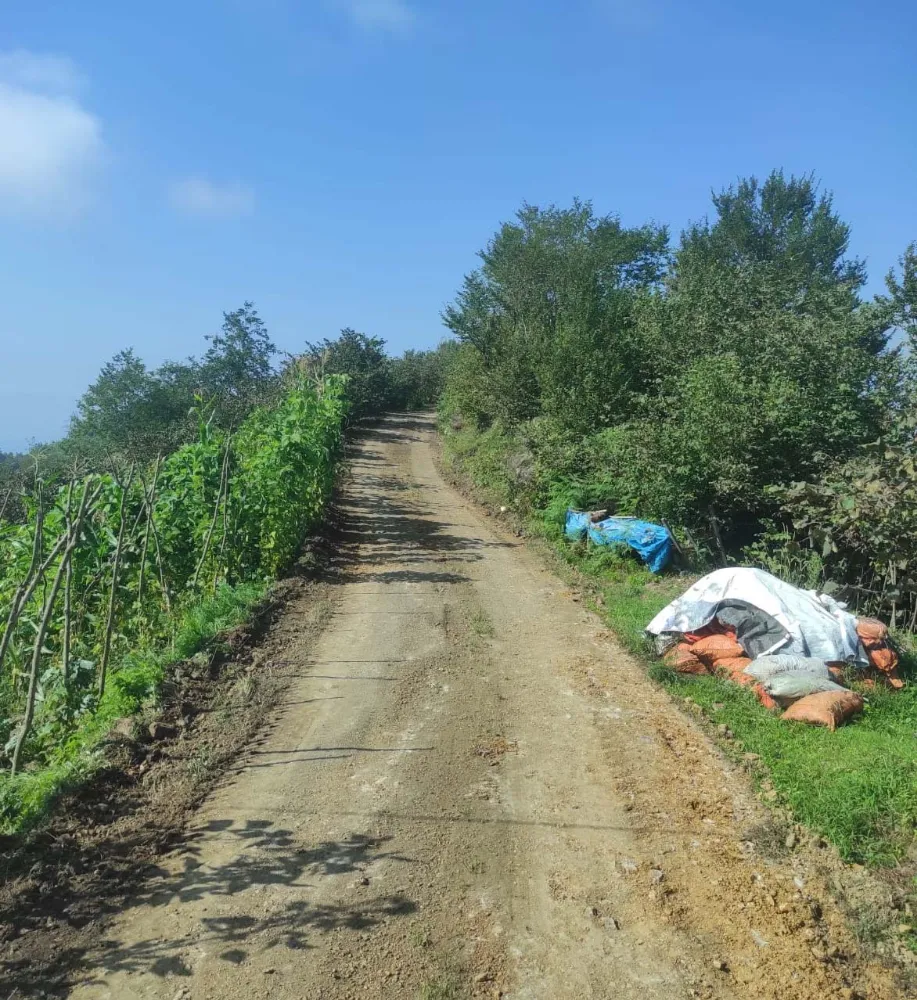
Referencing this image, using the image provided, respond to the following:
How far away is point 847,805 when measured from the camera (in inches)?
208

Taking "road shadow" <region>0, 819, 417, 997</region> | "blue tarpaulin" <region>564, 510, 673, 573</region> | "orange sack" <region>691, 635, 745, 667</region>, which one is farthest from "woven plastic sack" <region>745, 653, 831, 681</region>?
"blue tarpaulin" <region>564, 510, 673, 573</region>

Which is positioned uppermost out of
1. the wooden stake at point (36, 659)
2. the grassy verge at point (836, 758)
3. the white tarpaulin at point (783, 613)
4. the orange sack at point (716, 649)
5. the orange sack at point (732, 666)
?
the wooden stake at point (36, 659)

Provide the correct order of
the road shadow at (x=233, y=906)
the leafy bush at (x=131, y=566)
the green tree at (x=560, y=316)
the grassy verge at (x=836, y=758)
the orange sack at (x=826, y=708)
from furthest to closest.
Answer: the green tree at (x=560, y=316) → the leafy bush at (x=131, y=566) → the orange sack at (x=826, y=708) → the grassy verge at (x=836, y=758) → the road shadow at (x=233, y=906)

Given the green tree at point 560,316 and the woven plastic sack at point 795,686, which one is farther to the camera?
the green tree at point 560,316

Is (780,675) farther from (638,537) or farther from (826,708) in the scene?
(638,537)

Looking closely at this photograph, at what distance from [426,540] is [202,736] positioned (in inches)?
369

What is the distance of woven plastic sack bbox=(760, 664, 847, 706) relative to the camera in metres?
7.04

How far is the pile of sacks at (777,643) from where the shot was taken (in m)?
7.10

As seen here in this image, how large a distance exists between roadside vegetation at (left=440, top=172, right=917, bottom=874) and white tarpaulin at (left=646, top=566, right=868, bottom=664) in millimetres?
519

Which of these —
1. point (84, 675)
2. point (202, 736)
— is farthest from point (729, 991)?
point (84, 675)

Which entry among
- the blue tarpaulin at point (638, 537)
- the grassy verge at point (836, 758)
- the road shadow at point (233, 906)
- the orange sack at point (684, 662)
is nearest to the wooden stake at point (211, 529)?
the road shadow at point (233, 906)

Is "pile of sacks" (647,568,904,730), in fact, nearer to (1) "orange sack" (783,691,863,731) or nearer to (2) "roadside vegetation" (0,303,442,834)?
(1) "orange sack" (783,691,863,731)

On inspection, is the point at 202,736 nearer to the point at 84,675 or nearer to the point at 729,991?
the point at 84,675

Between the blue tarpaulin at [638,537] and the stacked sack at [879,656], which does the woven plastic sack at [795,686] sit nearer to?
the stacked sack at [879,656]
